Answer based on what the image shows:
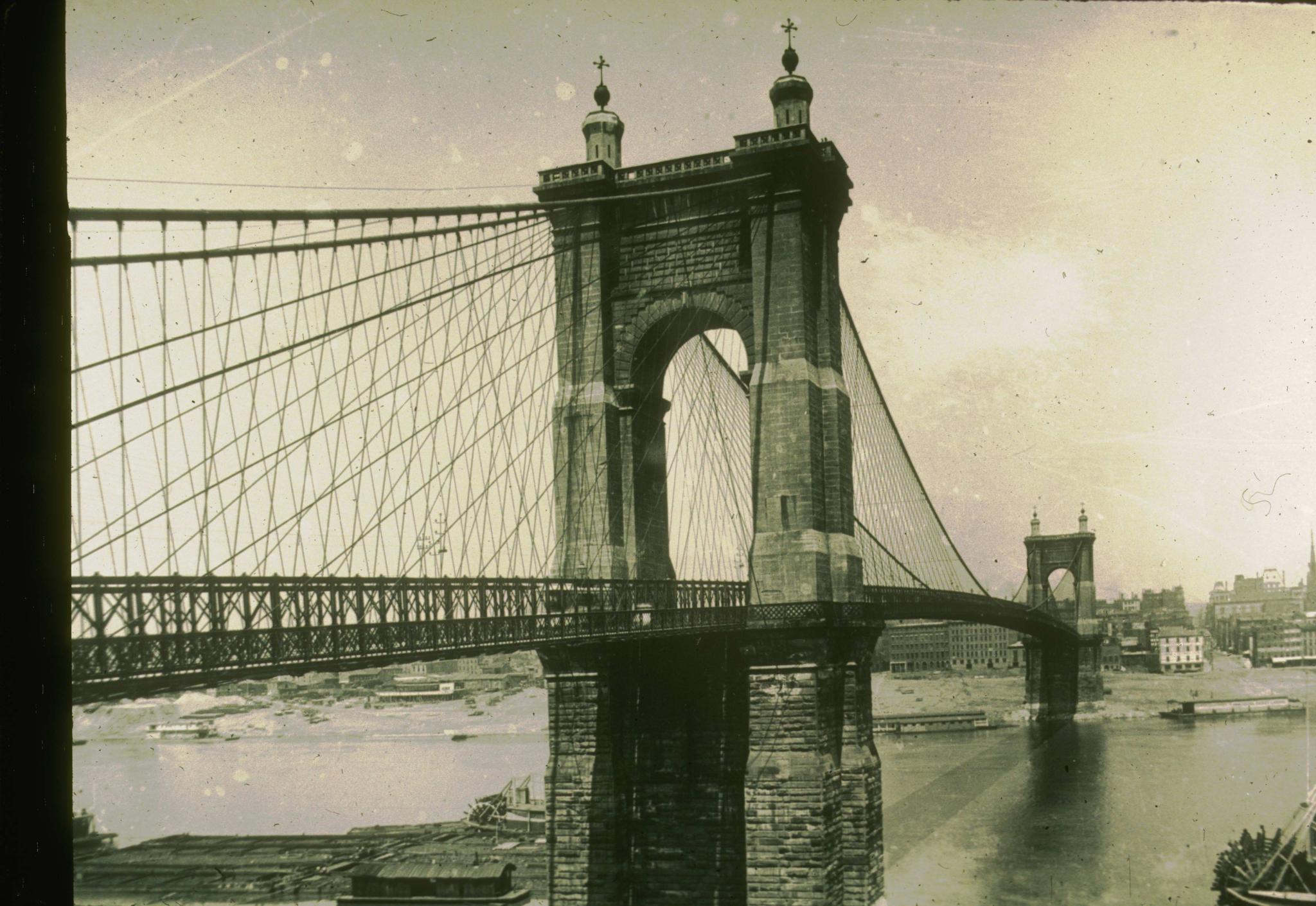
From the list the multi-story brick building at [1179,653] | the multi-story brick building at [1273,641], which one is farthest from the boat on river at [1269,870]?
the multi-story brick building at [1179,653]

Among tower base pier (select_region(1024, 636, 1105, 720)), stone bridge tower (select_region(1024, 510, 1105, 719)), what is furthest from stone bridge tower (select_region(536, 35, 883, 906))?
tower base pier (select_region(1024, 636, 1105, 720))

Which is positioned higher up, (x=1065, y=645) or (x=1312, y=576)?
(x=1312, y=576)

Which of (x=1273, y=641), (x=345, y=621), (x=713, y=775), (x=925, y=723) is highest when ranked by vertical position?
(x=345, y=621)

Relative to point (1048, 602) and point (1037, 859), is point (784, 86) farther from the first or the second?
point (1048, 602)

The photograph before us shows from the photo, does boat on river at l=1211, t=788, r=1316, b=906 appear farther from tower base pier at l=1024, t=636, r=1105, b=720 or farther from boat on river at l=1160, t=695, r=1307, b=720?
boat on river at l=1160, t=695, r=1307, b=720

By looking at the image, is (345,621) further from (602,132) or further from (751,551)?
(602,132)

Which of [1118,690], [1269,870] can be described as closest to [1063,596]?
[1118,690]
